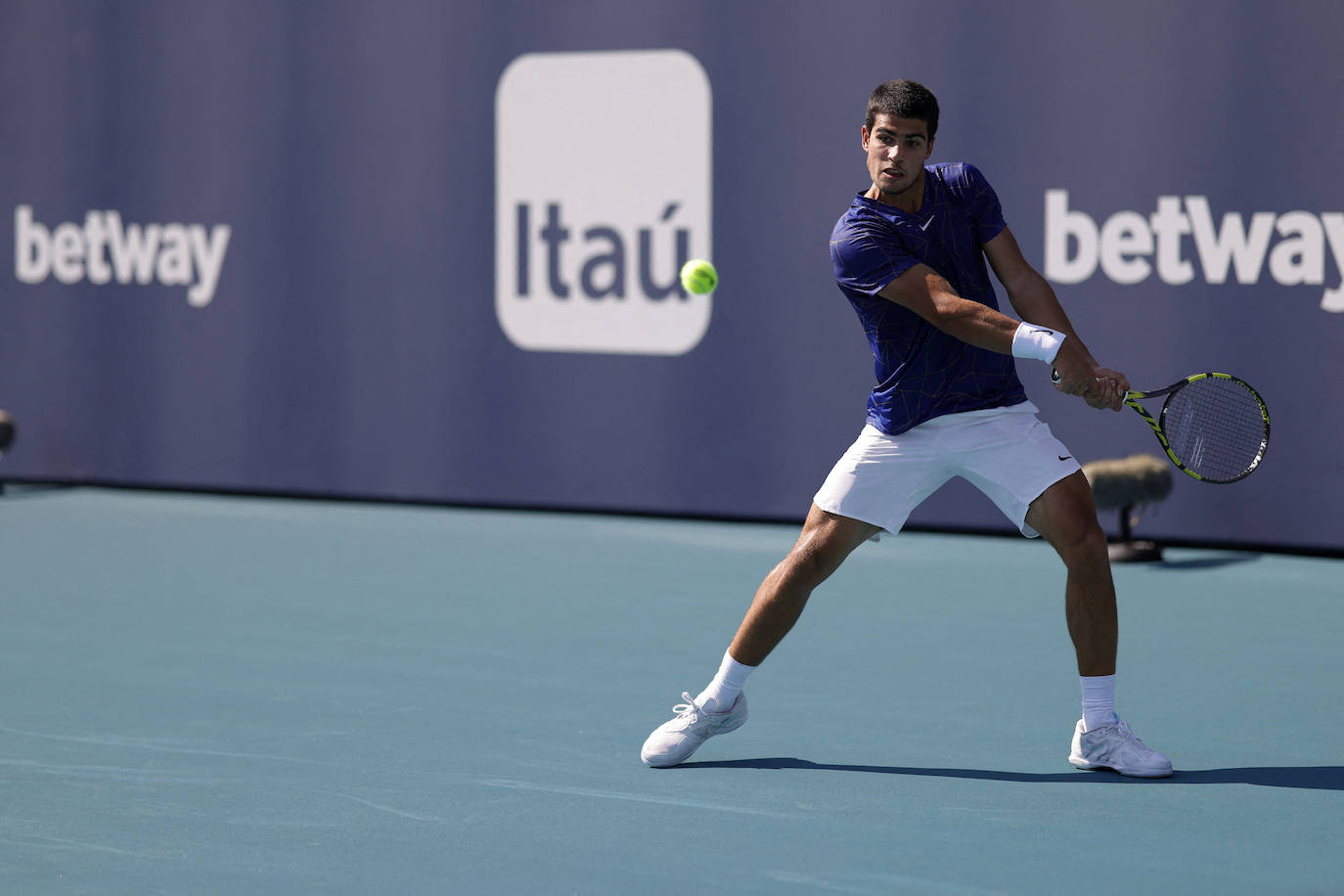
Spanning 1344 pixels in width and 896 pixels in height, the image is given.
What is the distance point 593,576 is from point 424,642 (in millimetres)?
1115

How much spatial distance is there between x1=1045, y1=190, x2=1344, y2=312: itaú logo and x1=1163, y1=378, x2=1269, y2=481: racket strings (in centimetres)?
206

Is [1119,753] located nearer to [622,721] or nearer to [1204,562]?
[622,721]

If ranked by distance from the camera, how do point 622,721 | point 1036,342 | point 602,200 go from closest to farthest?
point 1036,342, point 622,721, point 602,200

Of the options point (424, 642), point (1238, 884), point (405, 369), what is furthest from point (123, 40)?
point (1238, 884)

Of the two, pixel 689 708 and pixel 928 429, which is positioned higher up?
pixel 928 429

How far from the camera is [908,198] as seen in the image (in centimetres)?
397

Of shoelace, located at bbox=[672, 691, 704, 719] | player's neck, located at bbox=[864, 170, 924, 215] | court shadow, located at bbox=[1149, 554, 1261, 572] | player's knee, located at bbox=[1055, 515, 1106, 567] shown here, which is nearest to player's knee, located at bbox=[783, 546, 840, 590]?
shoelace, located at bbox=[672, 691, 704, 719]

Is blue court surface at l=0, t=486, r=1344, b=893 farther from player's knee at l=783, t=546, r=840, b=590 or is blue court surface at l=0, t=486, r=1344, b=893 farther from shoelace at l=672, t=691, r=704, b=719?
player's knee at l=783, t=546, r=840, b=590

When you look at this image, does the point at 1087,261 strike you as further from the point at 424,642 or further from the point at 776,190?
the point at 424,642

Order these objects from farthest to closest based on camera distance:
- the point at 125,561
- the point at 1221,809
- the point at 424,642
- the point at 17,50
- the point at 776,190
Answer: the point at 17,50, the point at 776,190, the point at 125,561, the point at 424,642, the point at 1221,809

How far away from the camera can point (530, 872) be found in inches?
128

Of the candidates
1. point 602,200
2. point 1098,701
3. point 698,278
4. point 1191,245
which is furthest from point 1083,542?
point 602,200

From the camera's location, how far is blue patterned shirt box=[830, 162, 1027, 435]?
393 centimetres

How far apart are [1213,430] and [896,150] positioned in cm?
110
